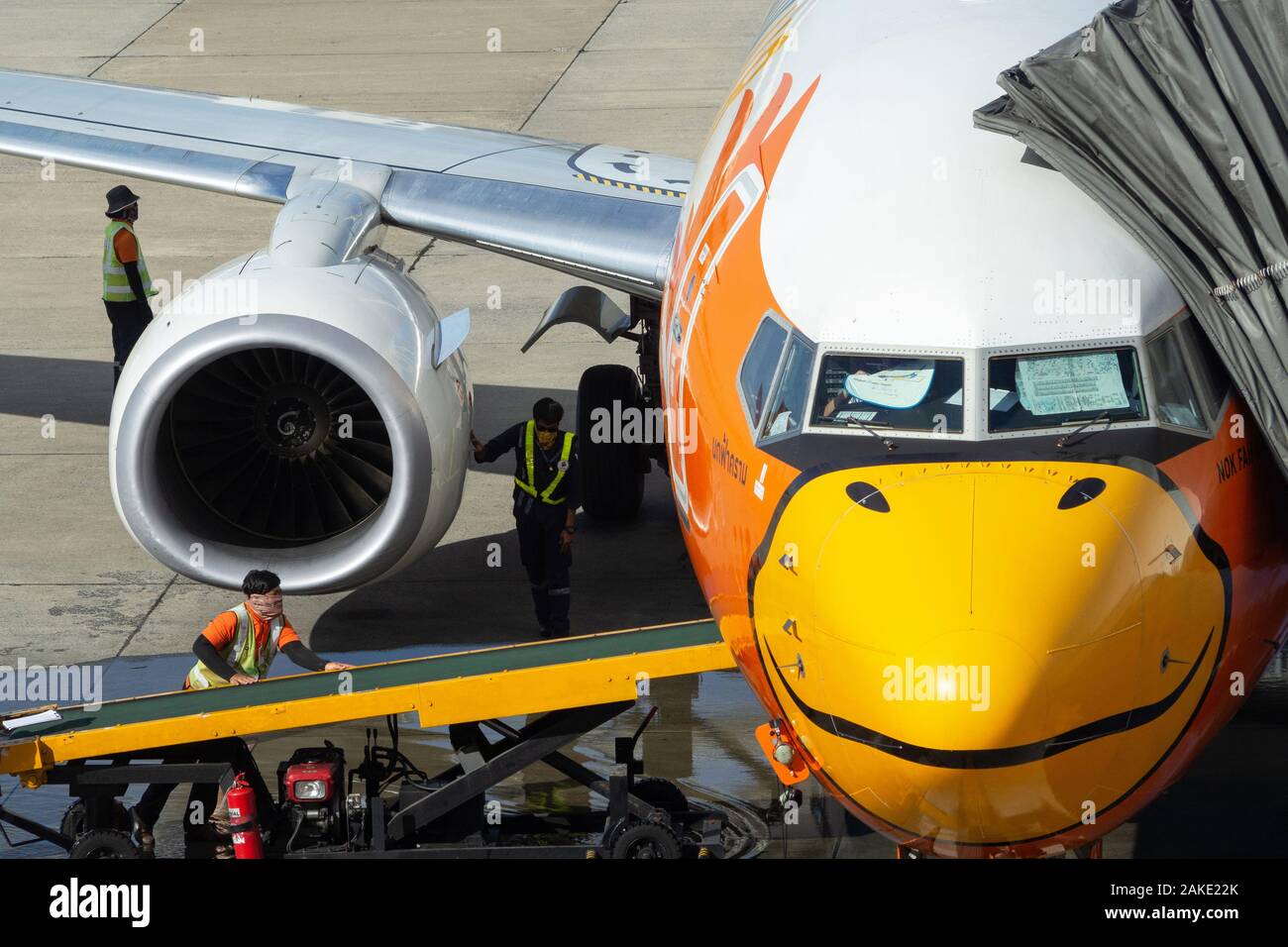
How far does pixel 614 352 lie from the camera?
17094 millimetres

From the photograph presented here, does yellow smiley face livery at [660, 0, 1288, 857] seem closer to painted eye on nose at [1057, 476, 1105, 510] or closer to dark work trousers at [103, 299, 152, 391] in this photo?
painted eye on nose at [1057, 476, 1105, 510]

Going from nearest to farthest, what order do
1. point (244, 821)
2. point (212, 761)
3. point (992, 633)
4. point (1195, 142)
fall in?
point (992, 633) < point (1195, 142) < point (244, 821) < point (212, 761)

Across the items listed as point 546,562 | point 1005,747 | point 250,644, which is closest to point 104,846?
point 250,644

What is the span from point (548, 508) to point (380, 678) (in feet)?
9.12

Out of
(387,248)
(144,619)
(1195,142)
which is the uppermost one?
(387,248)

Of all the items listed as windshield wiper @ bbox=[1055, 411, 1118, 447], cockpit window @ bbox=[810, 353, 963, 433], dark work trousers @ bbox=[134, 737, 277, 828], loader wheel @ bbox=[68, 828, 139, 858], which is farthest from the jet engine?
windshield wiper @ bbox=[1055, 411, 1118, 447]

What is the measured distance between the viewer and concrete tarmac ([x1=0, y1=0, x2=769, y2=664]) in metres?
12.2

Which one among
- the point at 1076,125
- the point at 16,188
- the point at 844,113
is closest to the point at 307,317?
the point at 844,113

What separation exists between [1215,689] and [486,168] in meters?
8.14

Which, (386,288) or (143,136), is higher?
(143,136)

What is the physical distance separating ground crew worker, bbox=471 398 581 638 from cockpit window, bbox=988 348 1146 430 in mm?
5803

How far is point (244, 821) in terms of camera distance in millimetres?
8297

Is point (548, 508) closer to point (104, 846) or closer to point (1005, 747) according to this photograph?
point (104, 846)
